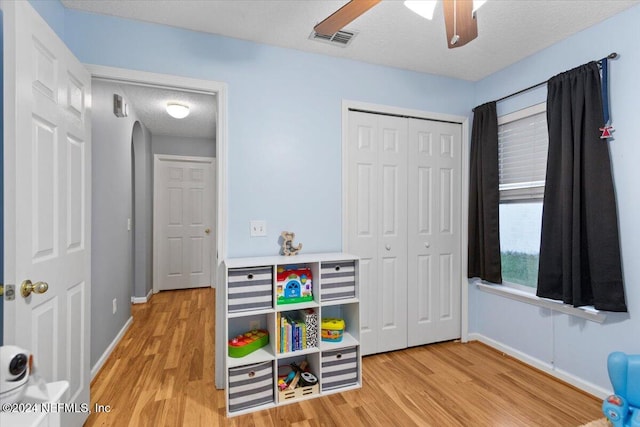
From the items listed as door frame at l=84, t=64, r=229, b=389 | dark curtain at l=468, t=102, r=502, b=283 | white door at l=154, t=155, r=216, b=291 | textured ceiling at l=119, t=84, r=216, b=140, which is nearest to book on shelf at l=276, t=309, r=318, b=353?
door frame at l=84, t=64, r=229, b=389

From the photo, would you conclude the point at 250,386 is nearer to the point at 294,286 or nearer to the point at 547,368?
the point at 294,286

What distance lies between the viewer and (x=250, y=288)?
6.49ft

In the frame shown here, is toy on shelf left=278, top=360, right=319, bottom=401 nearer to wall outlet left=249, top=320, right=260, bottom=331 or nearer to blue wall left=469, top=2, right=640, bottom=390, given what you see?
wall outlet left=249, top=320, right=260, bottom=331

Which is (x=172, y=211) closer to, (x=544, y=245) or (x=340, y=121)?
(x=340, y=121)

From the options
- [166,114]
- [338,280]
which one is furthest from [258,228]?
[166,114]

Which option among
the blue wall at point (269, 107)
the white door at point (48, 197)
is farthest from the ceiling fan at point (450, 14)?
the white door at point (48, 197)

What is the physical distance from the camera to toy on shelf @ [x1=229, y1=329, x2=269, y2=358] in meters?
1.98

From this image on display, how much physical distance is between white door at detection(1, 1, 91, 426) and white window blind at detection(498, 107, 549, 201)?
307cm

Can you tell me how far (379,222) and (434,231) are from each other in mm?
577

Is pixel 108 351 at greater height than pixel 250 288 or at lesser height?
lesser

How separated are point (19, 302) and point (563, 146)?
3.06 metres

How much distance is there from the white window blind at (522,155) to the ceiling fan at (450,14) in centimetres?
157

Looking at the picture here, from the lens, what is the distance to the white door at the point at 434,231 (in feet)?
9.14

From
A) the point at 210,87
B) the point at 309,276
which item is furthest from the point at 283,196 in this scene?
the point at 210,87
